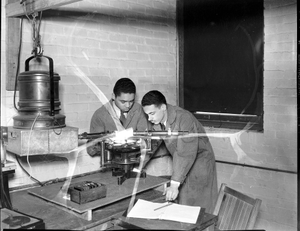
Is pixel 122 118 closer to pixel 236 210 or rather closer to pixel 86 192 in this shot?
pixel 86 192

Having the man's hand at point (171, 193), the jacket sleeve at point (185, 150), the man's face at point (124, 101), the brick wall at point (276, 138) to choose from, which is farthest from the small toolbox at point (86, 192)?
the brick wall at point (276, 138)

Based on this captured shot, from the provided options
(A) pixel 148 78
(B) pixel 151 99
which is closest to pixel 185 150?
(B) pixel 151 99

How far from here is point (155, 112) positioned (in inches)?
116

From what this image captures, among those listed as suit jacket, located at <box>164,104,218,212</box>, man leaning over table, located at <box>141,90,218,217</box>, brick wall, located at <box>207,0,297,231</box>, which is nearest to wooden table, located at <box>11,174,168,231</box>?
man leaning over table, located at <box>141,90,218,217</box>

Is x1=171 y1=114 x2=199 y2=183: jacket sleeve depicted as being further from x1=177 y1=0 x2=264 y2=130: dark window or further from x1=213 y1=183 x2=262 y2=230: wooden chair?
x1=177 y1=0 x2=264 y2=130: dark window

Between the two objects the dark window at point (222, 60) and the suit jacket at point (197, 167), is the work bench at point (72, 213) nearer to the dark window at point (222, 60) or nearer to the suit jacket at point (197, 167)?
the suit jacket at point (197, 167)

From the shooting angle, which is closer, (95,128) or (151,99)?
(151,99)

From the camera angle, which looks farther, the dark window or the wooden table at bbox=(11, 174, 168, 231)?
the dark window

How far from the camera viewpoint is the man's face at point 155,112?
2908mm

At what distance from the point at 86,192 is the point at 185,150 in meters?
1.10

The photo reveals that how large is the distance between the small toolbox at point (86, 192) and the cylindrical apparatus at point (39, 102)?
15.7 inches

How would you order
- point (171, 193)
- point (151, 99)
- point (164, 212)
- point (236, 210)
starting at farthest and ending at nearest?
point (151, 99) → point (171, 193) → point (236, 210) → point (164, 212)

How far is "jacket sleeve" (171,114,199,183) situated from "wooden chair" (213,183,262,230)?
452 mm

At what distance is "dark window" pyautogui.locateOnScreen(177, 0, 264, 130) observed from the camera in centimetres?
365
